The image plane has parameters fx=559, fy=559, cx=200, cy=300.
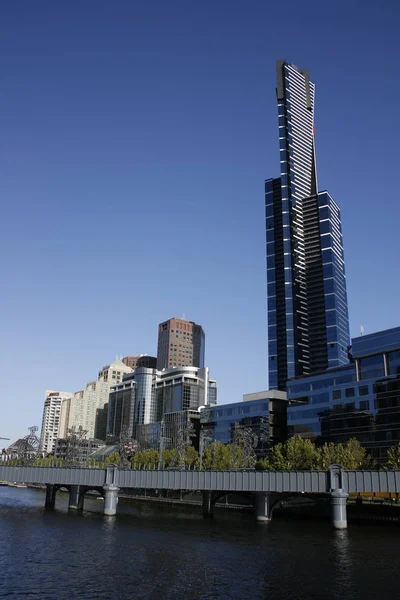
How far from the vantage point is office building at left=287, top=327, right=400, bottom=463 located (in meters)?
166

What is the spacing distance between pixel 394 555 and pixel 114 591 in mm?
39062

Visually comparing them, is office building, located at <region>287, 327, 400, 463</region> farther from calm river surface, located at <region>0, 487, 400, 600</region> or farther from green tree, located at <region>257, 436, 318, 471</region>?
calm river surface, located at <region>0, 487, 400, 600</region>

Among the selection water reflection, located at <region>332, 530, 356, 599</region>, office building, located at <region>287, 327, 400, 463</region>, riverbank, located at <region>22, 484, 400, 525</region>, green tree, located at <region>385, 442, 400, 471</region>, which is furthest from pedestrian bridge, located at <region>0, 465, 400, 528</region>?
office building, located at <region>287, 327, 400, 463</region>

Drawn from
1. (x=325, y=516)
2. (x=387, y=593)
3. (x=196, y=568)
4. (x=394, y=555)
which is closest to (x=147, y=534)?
(x=196, y=568)

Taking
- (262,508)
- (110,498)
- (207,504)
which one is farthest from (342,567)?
(207,504)

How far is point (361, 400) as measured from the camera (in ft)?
576

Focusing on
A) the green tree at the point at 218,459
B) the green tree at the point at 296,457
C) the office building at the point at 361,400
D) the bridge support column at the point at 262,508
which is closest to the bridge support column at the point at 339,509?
the bridge support column at the point at 262,508

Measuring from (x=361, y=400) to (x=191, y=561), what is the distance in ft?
400

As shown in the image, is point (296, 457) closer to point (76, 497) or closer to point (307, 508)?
point (307, 508)

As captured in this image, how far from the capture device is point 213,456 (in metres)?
192

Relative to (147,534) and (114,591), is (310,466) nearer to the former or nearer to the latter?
(147,534)

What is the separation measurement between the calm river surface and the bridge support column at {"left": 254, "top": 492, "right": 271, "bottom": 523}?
1291 centimetres

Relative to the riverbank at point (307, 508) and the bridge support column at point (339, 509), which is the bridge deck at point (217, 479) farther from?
the riverbank at point (307, 508)

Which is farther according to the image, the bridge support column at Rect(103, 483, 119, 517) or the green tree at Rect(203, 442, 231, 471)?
the green tree at Rect(203, 442, 231, 471)
